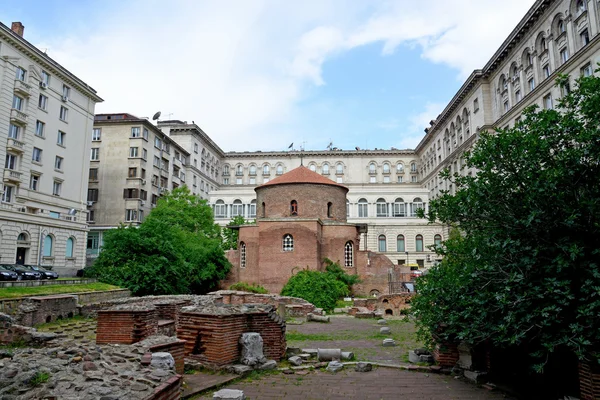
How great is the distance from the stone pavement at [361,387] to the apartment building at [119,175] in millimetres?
40510

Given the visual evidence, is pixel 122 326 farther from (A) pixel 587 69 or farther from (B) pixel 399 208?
(B) pixel 399 208

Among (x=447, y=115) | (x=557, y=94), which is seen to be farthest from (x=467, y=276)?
(x=447, y=115)

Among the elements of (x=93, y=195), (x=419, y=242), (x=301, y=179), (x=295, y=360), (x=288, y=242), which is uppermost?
(x=93, y=195)

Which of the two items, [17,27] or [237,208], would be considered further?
[237,208]

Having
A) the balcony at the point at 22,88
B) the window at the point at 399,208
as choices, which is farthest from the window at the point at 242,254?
the window at the point at 399,208

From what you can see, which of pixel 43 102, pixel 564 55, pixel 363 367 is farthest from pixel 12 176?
pixel 564 55

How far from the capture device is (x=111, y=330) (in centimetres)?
1044

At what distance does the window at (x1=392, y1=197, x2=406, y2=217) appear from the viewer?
59.5 m

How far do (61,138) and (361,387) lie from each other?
34997 mm

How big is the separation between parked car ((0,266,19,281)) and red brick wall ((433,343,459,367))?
2301 centimetres

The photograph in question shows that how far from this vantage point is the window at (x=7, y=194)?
29.7m

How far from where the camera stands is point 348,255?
1329 inches

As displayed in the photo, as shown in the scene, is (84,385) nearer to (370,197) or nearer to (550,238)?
(550,238)

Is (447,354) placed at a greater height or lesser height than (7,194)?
lesser
